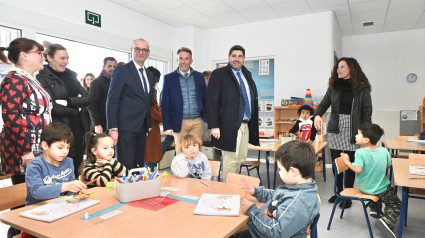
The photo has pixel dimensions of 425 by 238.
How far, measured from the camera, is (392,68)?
709cm

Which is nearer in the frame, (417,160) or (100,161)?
(100,161)

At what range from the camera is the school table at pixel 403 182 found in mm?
1999

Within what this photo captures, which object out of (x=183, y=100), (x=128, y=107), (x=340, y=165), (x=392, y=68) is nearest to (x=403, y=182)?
(x=340, y=165)

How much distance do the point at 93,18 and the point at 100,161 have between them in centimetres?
342

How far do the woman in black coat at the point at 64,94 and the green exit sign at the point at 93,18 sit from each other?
2287 millimetres

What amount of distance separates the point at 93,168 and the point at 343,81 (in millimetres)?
2737

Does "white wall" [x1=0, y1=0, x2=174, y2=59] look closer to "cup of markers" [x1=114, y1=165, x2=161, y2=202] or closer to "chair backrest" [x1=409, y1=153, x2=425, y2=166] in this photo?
"cup of markers" [x1=114, y1=165, x2=161, y2=202]

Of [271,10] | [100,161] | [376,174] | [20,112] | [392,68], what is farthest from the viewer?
[392,68]

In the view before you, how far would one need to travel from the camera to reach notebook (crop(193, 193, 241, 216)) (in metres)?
1.33

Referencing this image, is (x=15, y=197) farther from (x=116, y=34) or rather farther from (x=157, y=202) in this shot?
(x=116, y=34)

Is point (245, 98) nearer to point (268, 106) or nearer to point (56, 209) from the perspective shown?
point (56, 209)

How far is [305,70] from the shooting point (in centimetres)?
596

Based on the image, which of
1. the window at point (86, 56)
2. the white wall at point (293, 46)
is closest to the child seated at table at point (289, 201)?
the window at point (86, 56)

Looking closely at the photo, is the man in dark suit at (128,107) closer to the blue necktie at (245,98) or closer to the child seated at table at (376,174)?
the blue necktie at (245,98)
